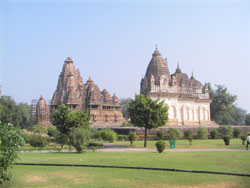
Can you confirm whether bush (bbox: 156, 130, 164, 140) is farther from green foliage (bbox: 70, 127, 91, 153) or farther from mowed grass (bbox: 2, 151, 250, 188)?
mowed grass (bbox: 2, 151, 250, 188)

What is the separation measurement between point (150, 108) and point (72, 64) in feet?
135

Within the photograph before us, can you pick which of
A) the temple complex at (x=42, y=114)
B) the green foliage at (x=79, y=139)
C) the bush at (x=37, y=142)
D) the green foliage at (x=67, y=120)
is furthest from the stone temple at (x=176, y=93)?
the green foliage at (x=79, y=139)

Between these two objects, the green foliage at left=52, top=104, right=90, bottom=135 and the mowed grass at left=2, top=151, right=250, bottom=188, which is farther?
the green foliage at left=52, top=104, right=90, bottom=135

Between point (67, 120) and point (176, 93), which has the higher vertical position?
point (176, 93)

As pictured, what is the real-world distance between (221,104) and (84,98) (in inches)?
1234

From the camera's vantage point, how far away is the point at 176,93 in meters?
55.1

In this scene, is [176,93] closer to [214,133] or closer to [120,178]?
[214,133]

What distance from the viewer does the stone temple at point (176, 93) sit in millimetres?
54031

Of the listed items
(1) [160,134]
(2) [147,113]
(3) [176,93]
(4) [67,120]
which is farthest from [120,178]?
(3) [176,93]

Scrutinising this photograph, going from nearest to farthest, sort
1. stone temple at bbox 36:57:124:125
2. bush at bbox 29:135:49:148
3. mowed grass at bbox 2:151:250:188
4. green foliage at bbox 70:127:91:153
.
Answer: mowed grass at bbox 2:151:250:188, green foliage at bbox 70:127:91:153, bush at bbox 29:135:49:148, stone temple at bbox 36:57:124:125

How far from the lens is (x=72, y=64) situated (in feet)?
232

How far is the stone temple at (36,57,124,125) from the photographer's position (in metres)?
65.7

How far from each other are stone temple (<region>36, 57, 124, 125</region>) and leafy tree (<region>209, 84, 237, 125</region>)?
22.2 meters

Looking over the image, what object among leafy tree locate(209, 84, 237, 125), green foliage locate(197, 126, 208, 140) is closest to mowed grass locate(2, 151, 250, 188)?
green foliage locate(197, 126, 208, 140)
